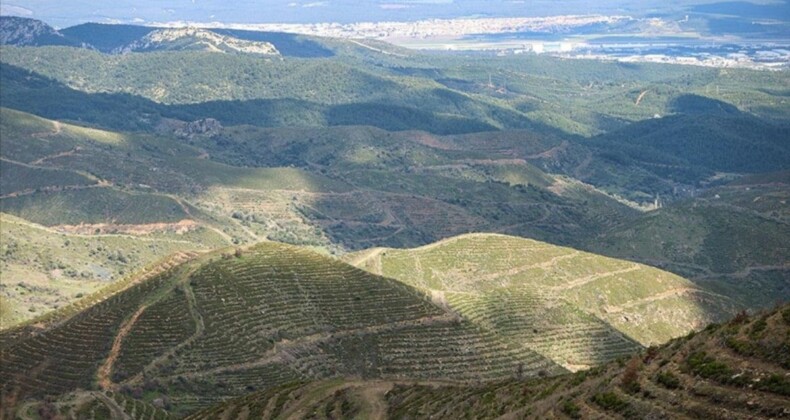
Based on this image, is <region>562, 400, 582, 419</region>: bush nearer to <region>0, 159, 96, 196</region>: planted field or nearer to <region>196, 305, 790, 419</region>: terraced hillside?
<region>196, 305, 790, 419</region>: terraced hillside

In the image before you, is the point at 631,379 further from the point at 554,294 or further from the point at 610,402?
the point at 554,294

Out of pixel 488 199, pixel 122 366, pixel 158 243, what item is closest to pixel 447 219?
pixel 488 199

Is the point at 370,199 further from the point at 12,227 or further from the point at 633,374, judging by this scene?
the point at 633,374

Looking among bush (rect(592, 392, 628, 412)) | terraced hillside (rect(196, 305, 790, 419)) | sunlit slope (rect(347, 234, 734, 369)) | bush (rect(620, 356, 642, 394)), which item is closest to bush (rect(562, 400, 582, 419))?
terraced hillside (rect(196, 305, 790, 419))

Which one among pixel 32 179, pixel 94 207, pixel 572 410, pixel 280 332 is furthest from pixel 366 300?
pixel 32 179

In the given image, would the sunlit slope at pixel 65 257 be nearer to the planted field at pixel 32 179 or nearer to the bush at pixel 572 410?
the planted field at pixel 32 179
